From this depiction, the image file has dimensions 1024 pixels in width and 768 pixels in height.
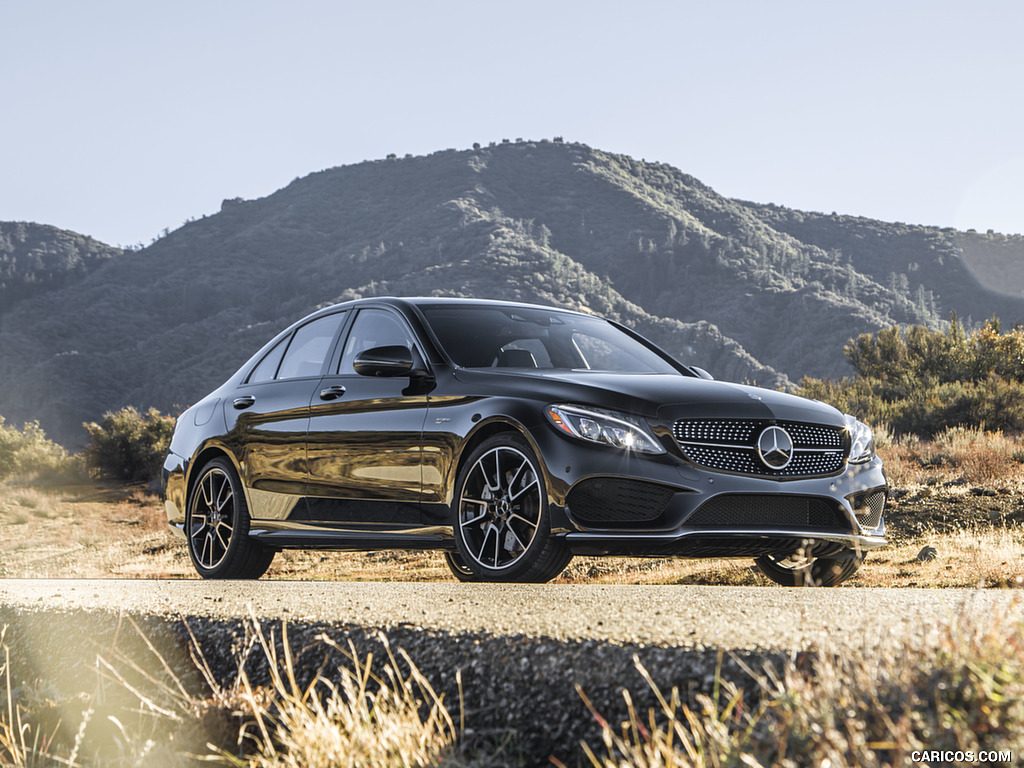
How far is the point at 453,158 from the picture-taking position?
155125mm

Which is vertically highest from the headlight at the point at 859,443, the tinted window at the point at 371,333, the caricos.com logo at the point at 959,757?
the tinted window at the point at 371,333

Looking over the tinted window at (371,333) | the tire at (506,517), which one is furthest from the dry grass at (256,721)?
the tinted window at (371,333)

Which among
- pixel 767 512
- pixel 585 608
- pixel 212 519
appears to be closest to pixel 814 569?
pixel 767 512

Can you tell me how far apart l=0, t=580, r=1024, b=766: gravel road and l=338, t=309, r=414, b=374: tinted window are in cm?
165

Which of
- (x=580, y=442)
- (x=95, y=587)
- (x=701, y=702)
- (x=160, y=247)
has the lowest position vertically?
(x=95, y=587)

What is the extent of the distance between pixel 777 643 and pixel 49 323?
10179 centimetres

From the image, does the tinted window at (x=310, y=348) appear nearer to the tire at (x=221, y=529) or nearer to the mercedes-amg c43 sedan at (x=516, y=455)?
the mercedes-amg c43 sedan at (x=516, y=455)

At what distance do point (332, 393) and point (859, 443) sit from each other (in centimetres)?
323

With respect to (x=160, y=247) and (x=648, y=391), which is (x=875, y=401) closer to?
(x=648, y=391)

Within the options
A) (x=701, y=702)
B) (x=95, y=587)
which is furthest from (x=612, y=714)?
(x=95, y=587)

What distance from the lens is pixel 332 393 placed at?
6.85 m

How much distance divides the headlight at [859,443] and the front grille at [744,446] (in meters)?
0.22

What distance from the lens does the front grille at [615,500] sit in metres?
5.26

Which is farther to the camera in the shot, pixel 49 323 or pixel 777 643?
pixel 49 323
